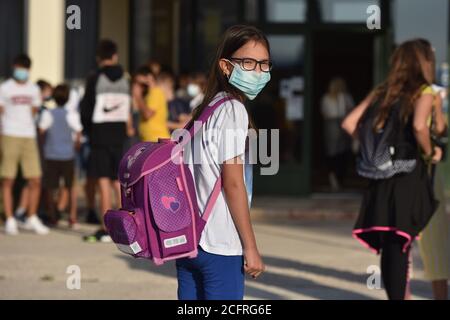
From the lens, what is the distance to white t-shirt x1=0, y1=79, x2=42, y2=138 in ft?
40.0

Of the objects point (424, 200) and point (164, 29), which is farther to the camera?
point (164, 29)

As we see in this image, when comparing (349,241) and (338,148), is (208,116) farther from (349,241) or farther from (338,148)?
(338,148)

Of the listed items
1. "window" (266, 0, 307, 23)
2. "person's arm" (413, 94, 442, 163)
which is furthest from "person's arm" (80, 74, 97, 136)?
"person's arm" (413, 94, 442, 163)

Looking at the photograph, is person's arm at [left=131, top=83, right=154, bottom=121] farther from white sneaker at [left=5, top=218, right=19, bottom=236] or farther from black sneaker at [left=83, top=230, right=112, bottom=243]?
white sneaker at [left=5, top=218, right=19, bottom=236]

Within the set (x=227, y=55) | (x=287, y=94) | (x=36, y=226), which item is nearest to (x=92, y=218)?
(x=36, y=226)

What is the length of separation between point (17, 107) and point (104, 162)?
50.1 inches

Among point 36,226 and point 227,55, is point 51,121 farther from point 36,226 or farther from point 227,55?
point 227,55

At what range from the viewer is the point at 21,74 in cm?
1217

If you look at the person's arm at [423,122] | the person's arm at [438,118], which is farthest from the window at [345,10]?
the person's arm at [423,122]

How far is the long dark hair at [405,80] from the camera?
23.6ft

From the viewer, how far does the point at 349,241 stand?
470 inches
